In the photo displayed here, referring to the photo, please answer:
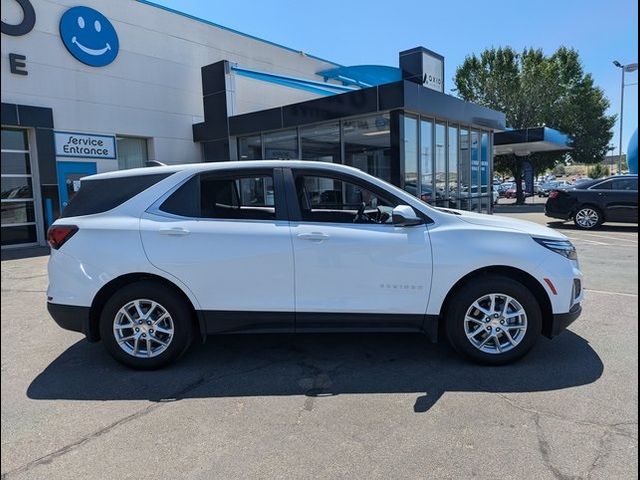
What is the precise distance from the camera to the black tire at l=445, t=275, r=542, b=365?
3.97m

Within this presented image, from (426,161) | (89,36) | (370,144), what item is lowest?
(426,161)

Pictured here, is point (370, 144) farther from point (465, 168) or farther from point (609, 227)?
point (609, 227)

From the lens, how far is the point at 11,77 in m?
12.2

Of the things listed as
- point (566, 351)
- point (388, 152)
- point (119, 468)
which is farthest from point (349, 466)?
point (388, 152)

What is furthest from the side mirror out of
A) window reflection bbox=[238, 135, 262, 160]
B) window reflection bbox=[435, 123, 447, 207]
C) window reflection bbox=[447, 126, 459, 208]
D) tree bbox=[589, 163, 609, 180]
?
tree bbox=[589, 163, 609, 180]

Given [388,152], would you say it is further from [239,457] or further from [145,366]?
[239,457]

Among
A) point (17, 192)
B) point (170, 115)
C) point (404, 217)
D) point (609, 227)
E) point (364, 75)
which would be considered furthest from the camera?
point (364, 75)

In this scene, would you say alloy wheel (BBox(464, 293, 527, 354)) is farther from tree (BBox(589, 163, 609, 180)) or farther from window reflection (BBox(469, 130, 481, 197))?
tree (BBox(589, 163, 609, 180))

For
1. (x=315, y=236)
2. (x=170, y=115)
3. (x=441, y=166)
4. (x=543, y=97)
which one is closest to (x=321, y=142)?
(x=441, y=166)

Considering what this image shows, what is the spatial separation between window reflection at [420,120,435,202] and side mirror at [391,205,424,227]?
29.1 ft

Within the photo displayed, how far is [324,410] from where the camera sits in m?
3.41

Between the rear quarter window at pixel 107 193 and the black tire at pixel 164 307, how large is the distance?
0.76 metres

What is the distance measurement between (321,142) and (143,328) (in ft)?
33.7

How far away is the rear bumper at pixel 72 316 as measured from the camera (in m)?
4.03
